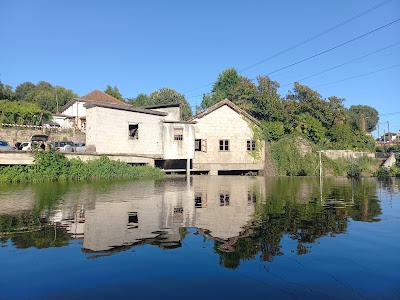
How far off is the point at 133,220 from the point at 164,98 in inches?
2400

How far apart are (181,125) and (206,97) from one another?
116 feet

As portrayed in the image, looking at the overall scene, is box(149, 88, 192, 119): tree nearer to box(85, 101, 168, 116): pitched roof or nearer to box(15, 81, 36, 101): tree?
box(15, 81, 36, 101): tree

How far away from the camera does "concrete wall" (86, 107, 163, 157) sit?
92.5 feet

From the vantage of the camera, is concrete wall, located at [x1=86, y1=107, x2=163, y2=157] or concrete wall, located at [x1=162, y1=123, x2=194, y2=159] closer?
concrete wall, located at [x1=86, y1=107, x2=163, y2=157]

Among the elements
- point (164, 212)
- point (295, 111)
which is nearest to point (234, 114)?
point (295, 111)

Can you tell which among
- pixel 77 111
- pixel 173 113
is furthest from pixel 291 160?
pixel 77 111

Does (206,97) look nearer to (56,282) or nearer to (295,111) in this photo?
(295,111)

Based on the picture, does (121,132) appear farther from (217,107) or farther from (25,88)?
(25,88)

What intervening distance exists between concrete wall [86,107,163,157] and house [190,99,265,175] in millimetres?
4285

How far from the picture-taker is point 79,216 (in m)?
11.3

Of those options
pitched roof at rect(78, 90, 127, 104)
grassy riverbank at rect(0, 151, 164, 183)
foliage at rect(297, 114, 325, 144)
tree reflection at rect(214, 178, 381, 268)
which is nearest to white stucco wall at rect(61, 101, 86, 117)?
pitched roof at rect(78, 90, 127, 104)

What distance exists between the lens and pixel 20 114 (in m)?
38.6

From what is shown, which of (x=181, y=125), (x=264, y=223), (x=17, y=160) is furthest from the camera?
(x=181, y=125)

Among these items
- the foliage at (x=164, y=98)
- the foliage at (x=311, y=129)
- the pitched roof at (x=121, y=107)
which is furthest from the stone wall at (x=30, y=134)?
the foliage at (x=164, y=98)
